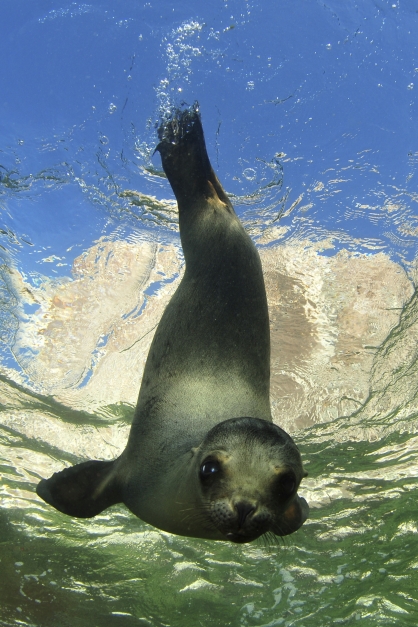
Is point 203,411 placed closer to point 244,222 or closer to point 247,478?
point 247,478

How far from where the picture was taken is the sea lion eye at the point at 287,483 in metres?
2.49

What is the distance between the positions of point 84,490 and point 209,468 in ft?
5.55

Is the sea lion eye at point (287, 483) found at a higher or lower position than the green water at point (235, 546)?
A: higher

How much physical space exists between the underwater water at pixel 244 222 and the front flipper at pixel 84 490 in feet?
5.37

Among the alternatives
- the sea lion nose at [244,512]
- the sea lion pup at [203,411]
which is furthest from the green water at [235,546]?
the sea lion nose at [244,512]

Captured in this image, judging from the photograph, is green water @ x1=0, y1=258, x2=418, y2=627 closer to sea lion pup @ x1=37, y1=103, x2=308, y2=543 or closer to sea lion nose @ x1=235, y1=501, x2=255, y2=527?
sea lion pup @ x1=37, y1=103, x2=308, y2=543

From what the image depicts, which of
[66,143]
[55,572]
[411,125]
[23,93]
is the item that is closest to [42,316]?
[66,143]

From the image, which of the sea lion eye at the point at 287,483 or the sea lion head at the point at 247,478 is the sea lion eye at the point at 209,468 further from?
the sea lion eye at the point at 287,483

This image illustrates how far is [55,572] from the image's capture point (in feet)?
51.9

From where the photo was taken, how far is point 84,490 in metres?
3.85

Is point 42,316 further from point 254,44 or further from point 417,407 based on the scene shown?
point 417,407

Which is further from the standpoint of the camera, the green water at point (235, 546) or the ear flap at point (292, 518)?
the green water at point (235, 546)

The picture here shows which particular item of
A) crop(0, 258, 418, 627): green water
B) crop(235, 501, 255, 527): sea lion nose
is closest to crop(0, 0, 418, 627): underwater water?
crop(0, 258, 418, 627): green water

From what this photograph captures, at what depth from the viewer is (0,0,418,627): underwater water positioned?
4.37 metres
